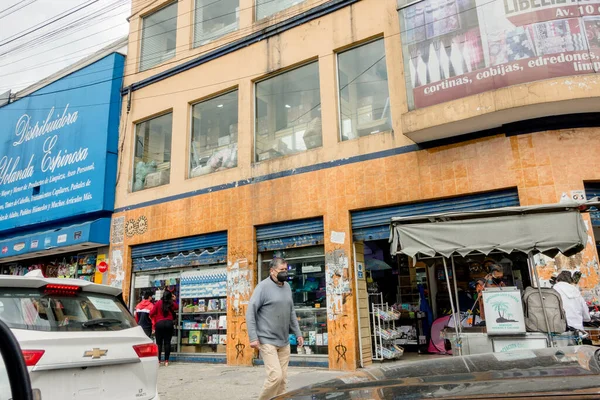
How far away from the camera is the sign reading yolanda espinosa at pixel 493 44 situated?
7.34m

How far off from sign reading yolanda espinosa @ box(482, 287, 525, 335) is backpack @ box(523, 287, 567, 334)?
0.81ft

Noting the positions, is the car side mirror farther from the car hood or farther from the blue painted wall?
the blue painted wall

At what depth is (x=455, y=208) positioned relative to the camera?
8359 millimetres

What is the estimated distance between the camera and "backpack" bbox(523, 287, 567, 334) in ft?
19.6

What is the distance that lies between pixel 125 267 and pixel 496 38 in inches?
439

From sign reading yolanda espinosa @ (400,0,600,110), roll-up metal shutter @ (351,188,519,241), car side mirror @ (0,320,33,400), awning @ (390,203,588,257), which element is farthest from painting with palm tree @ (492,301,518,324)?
car side mirror @ (0,320,33,400)

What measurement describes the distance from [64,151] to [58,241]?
3192 mm

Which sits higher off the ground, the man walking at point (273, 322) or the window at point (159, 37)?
the window at point (159, 37)

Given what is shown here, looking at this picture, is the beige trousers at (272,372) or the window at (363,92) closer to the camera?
the beige trousers at (272,372)

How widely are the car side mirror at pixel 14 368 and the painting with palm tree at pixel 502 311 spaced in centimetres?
599

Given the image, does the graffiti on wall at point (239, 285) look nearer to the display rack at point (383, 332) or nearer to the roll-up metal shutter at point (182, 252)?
the roll-up metal shutter at point (182, 252)

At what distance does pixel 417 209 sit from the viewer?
8688mm

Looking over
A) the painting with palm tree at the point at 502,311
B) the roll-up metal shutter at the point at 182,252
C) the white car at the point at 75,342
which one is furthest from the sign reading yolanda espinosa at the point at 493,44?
the white car at the point at 75,342

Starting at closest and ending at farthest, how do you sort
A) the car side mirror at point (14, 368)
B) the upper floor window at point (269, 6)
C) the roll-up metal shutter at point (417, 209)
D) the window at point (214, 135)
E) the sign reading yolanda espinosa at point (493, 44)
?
1. the car side mirror at point (14, 368)
2. the sign reading yolanda espinosa at point (493, 44)
3. the roll-up metal shutter at point (417, 209)
4. the upper floor window at point (269, 6)
5. the window at point (214, 135)
